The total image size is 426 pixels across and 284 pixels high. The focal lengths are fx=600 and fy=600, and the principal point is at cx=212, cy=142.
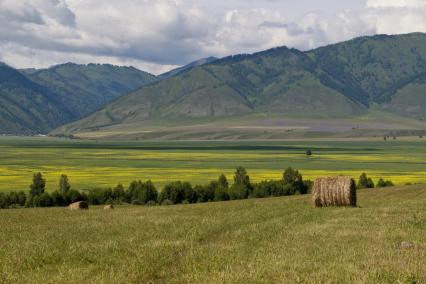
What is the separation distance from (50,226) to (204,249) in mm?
11220

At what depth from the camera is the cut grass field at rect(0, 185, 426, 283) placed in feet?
52.3

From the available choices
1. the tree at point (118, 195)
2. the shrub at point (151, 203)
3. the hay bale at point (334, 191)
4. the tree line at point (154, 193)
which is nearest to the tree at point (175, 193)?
the tree line at point (154, 193)

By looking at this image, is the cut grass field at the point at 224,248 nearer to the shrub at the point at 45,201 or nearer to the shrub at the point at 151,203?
the shrub at the point at 151,203

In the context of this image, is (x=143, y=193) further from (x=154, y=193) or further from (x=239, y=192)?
(x=239, y=192)

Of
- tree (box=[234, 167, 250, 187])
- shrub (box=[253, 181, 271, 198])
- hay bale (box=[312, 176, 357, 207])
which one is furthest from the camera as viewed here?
tree (box=[234, 167, 250, 187])

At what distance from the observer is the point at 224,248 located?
66.2ft

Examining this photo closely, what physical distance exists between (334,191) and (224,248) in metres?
16.0

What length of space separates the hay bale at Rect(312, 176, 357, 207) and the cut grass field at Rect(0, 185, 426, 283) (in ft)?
9.41

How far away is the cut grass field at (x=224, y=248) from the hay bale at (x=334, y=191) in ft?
9.41

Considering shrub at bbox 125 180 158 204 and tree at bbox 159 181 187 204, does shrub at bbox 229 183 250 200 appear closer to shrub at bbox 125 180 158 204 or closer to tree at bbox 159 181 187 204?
tree at bbox 159 181 187 204

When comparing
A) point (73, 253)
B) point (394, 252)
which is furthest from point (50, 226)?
point (394, 252)

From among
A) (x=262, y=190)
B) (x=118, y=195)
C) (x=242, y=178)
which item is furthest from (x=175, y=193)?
(x=242, y=178)

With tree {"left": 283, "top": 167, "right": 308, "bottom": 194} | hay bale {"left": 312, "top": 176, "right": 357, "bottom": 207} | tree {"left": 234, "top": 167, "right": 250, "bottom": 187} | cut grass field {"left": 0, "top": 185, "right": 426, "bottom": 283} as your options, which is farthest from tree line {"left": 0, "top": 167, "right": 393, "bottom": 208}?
cut grass field {"left": 0, "top": 185, "right": 426, "bottom": 283}

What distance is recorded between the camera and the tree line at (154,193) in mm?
74250
